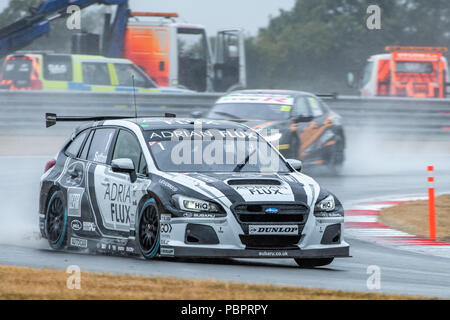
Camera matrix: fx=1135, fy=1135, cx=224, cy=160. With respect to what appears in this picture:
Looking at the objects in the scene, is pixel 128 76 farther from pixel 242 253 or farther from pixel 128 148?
pixel 242 253

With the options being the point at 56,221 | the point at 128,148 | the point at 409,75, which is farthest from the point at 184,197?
the point at 409,75

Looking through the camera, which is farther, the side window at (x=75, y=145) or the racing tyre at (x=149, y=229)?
the side window at (x=75, y=145)

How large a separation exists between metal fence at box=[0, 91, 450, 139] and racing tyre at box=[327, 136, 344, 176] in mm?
6086

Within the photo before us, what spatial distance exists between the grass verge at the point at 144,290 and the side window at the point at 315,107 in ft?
43.0

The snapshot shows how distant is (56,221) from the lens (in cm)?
1152

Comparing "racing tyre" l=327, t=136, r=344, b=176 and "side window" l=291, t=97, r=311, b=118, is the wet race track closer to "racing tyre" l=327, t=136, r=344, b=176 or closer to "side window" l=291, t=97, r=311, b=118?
"side window" l=291, t=97, r=311, b=118

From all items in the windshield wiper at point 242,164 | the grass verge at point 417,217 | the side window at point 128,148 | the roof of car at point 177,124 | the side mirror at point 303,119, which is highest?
the roof of car at point 177,124

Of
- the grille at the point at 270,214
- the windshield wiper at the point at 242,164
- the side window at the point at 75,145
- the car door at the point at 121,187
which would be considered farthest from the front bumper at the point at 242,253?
the side window at the point at 75,145

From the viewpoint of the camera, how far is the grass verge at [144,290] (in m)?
7.67

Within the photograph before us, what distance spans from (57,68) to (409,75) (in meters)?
12.5

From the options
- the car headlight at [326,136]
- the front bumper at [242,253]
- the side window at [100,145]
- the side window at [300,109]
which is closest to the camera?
the front bumper at [242,253]

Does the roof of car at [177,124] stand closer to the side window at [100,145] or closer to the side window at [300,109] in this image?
the side window at [100,145]

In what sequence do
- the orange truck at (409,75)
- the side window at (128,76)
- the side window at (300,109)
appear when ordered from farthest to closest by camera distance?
the orange truck at (409,75)
the side window at (128,76)
the side window at (300,109)
